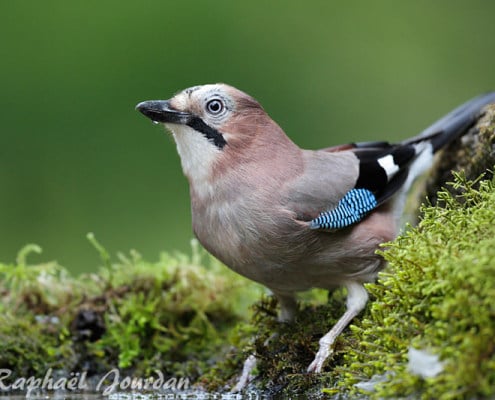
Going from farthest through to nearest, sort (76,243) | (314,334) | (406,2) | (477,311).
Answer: (406,2), (76,243), (314,334), (477,311)

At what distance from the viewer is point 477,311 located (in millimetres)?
2631

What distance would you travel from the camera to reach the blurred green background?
30.9 feet

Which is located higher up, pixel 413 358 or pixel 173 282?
pixel 173 282

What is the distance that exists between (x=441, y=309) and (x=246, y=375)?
1.84 metres

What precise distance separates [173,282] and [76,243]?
3764 mm

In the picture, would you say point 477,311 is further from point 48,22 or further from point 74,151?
point 48,22

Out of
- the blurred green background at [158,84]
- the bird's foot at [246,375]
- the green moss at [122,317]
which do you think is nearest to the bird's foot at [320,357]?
the bird's foot at [246,375]

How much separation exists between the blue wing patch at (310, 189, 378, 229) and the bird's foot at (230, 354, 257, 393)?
0.82 m

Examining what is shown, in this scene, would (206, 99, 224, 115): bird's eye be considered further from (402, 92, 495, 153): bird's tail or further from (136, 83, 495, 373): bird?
(402, 92, 495, 153): bird's tail

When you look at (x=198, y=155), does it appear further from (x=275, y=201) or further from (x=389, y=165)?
(x=389, y=165)

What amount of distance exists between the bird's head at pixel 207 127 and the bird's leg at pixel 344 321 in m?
0.97

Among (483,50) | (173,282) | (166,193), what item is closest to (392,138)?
(483,50)

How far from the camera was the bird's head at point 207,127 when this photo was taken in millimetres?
4602

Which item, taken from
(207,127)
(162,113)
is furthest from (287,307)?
(162,113)
